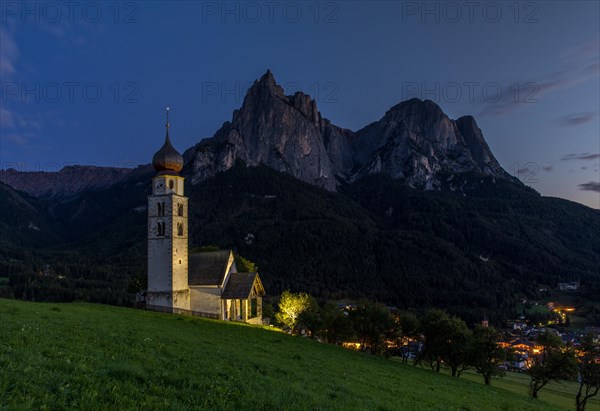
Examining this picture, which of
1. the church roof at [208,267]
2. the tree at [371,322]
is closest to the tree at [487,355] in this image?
the tree at [371,322]

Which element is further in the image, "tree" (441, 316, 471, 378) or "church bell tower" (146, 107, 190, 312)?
"church bell tower" (146, 107, 190, 312)

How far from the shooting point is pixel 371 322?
65.1 metres

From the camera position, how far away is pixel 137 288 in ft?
229

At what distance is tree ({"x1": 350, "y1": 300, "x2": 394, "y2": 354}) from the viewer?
64.6 meters

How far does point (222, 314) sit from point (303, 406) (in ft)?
168

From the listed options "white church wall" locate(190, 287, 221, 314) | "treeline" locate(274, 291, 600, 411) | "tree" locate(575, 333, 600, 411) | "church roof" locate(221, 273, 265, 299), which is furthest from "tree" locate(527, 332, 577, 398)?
"white church wall" locate(190, 287, 221, 314)

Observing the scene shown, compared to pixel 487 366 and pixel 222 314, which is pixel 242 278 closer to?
pixel 222 314

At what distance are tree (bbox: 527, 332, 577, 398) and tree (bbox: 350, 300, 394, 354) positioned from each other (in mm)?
19832

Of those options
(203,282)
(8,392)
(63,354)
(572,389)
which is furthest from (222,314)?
(572,389)

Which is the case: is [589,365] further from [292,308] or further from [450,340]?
[292,308]

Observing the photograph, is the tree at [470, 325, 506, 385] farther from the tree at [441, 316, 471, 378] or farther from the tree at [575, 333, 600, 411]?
the tree at [575, 333, 600, 411]

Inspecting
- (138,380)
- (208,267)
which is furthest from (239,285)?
(138,380)

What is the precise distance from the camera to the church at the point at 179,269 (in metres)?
58.0

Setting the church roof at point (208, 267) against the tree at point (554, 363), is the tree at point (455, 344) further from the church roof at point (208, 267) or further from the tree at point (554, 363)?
the church roof at point (208, 267)
